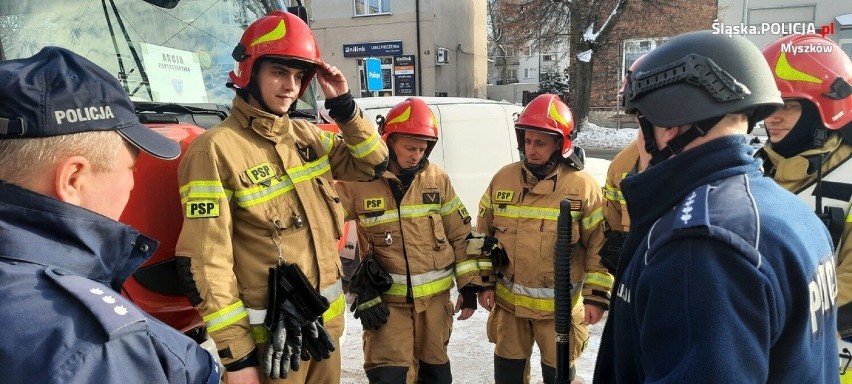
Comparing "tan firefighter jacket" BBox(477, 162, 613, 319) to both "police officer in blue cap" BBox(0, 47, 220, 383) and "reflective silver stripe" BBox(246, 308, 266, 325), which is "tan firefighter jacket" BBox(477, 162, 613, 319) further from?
"police officer in blue cap" BBox(0, 47, 220, 383)

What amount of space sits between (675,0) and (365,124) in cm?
2272

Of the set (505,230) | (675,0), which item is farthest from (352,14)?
(505,230)

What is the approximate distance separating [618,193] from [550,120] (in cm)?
66

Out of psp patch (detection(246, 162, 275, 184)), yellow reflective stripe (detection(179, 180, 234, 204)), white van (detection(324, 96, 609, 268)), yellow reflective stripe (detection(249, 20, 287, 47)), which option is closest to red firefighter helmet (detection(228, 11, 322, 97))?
yellow reflective stripe (detection(249, 20, 287, 47))

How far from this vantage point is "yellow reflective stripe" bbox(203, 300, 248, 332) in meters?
2.09

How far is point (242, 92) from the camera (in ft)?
8.00

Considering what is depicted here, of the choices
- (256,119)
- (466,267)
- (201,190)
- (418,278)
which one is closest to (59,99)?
(201,190)

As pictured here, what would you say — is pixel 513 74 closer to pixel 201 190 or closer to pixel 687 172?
pixel 201 190

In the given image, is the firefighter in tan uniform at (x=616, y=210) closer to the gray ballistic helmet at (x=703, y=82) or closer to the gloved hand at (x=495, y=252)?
the gloved hand at (x=495, y=252)

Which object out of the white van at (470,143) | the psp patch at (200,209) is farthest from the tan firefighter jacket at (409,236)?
the white van at (470,143)

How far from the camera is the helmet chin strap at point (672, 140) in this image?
1.28 meters

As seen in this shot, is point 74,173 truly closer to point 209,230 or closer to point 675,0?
point 209,230

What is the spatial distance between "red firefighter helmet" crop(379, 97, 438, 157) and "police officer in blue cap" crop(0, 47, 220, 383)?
2086 mm

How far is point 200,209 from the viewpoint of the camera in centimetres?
210
